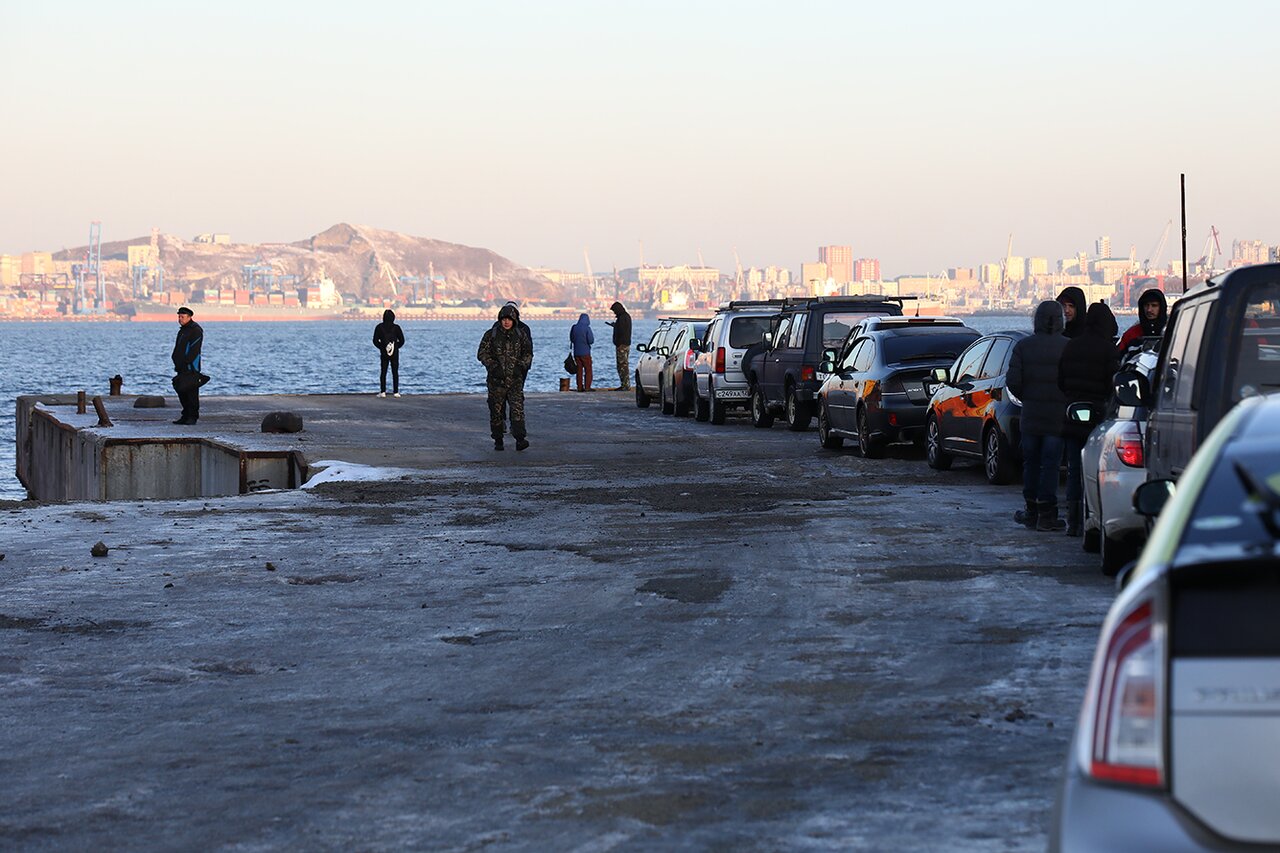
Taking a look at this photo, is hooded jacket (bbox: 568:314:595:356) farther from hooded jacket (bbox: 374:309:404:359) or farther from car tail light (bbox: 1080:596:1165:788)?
car tail light (bbox: 1080:596:1165:788)

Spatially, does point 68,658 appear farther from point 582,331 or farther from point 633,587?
point 582,331

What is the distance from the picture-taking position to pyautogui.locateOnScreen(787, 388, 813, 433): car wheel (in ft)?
92.6

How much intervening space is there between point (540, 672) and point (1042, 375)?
6562mm

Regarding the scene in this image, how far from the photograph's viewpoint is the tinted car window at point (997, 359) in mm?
18438

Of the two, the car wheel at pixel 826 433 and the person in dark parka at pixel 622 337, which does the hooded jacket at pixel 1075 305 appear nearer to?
the car wheel at pixel 826 433

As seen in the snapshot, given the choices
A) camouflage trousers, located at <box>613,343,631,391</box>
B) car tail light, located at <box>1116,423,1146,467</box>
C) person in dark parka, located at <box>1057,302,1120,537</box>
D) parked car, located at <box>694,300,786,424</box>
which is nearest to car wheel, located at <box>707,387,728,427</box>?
parked car, located at <box>694,300,786,424</box>

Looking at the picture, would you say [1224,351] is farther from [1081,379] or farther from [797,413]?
[797,413]

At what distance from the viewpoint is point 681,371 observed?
3350 cm

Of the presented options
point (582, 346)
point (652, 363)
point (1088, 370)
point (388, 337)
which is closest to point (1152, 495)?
point (1088, 370)

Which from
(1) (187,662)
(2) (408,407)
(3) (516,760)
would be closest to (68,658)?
(1) (187,662)

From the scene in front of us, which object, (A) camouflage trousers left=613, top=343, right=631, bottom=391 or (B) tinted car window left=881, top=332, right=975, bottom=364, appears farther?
(A) camouflage trousers left=613, top=343, right=631, bottom=391

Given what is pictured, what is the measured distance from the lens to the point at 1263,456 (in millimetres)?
4277

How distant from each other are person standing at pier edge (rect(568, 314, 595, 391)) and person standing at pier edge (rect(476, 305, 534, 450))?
19.3 meters

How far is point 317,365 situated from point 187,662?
345 feet
